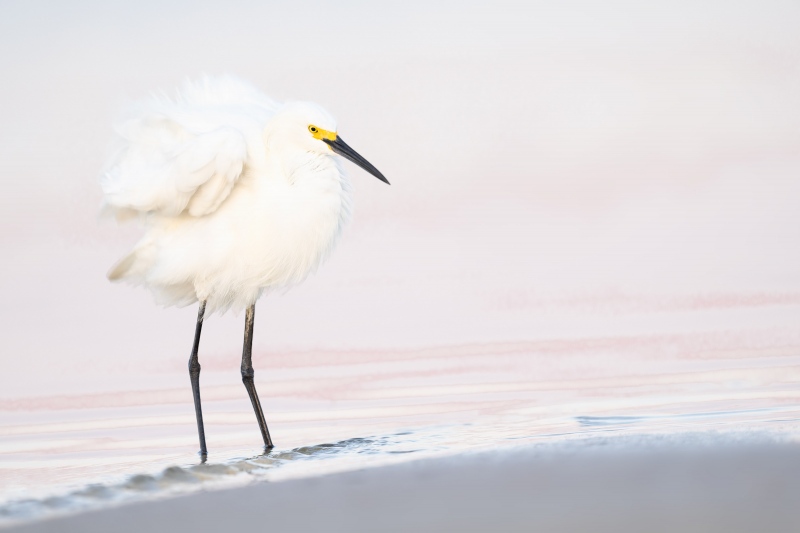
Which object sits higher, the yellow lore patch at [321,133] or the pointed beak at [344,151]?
the yellow lore patch at [321,133]

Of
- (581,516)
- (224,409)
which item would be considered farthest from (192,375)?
(581,516)

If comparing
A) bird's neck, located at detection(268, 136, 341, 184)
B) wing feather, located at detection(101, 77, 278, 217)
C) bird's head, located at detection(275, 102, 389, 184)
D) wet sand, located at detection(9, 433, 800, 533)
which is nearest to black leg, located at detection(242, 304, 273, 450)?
wing feather, located at detection(101, 77, 278, 217)

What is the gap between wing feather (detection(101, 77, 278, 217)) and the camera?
6.61 meters

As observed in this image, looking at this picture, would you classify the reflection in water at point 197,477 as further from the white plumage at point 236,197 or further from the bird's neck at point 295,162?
the bird's neck at point 295,162

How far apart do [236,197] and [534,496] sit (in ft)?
10.6

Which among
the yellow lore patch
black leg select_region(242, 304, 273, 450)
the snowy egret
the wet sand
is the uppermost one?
the yellow lore patch

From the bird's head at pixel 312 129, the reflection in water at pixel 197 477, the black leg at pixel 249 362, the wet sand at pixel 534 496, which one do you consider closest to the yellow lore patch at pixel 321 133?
the bird's head at pixel 312 129

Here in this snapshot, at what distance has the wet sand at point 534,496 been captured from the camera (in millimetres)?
4059

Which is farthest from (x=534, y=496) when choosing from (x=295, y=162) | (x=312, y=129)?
(x=312, y=129)

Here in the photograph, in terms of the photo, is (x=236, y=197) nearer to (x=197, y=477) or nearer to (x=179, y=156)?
(x=179, y=156)

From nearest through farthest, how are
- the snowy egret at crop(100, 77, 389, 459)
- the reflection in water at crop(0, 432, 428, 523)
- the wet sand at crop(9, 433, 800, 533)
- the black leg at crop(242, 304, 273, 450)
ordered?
the wet sand at crop(9, 433, 800, 533), the reflection in water at crop(0, 432, 428, 523), the snowy egret at crop(100, 77, 389, 459), the black leg at crop(242, 304, 273, 450)

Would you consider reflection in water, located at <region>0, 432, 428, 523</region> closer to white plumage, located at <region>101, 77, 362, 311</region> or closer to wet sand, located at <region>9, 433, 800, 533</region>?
wet sand, located at <region>9, 433, 800, 533</region>

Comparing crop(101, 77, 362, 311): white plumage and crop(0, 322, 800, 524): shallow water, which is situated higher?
crop(101, 77, 362, 311): white plumage

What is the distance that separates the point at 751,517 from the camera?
12.9 feet
